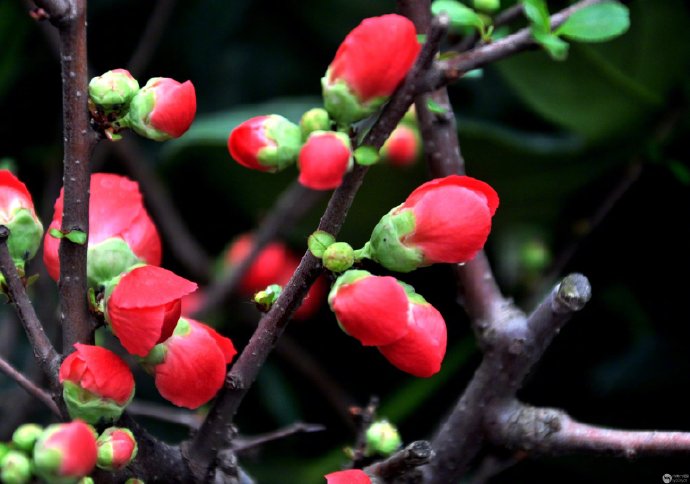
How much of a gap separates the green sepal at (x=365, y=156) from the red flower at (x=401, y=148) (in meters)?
0.54

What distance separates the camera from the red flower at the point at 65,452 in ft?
1.26

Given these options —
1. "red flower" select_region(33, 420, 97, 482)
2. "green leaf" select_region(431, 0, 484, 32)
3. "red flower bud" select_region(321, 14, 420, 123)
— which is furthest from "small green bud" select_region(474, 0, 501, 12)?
"red flower" select_region(33, 420, 97, 482)

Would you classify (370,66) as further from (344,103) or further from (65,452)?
(65,452)

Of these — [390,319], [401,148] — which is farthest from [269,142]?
[401,148]

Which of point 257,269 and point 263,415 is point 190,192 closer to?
point 257,269

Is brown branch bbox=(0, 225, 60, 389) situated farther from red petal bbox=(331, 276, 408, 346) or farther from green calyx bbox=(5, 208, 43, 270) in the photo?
red petal bbox=(331, 276, 408, 346)

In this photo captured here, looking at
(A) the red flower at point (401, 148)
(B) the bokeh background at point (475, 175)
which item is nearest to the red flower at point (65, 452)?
(B) the bokeh background at point (475, 175)

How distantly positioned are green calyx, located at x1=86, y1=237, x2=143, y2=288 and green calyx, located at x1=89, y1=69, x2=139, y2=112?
0.29 feet

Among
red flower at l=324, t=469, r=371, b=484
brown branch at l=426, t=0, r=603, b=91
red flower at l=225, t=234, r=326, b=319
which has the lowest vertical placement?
red flower at l=225, t=234, r=326, b=319

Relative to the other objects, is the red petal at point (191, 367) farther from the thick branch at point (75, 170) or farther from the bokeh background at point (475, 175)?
the bokeh background at point (475, 175)

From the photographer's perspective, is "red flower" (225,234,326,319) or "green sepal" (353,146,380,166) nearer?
"green sepal" (353,146,380,166)

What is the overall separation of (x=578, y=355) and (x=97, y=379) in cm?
76

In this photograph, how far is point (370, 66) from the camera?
1.42 ft

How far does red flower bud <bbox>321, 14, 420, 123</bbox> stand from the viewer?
44cm
